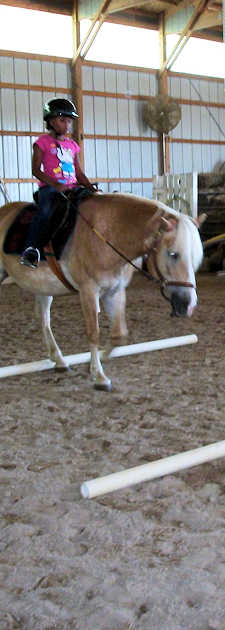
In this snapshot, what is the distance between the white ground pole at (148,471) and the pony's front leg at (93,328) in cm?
138

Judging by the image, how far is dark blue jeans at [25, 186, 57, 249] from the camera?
12.9 feet

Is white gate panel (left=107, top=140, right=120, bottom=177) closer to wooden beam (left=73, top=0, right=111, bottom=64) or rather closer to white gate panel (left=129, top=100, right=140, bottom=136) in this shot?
white gate panel (left=129, top=100, right=140, bottom=136)

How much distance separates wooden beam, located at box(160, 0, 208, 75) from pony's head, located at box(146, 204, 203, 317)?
45.3 feet

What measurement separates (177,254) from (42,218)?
1.04 metres

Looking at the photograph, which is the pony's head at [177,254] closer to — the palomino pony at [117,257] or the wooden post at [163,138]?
the palomino pony at [117,257]

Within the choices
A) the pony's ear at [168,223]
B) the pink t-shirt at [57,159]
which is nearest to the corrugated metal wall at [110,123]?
the pink t-shirt at [57,159]

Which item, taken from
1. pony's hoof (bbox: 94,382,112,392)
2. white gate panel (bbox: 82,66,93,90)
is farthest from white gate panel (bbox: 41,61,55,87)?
pony's hoof (bbox: 94,382,112,392)

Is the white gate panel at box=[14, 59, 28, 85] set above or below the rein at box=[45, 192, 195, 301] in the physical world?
above

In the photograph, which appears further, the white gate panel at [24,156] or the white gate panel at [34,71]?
the white gate panel at [34,71]

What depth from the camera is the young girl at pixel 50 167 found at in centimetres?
393

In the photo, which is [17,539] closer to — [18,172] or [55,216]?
[55,216]

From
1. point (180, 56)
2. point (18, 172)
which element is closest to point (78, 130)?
point (18, 172)

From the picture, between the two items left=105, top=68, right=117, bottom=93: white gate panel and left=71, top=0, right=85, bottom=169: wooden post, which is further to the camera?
left=105, top=68, right=117, bottom=93: white gate panel

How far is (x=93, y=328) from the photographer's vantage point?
389 cm
